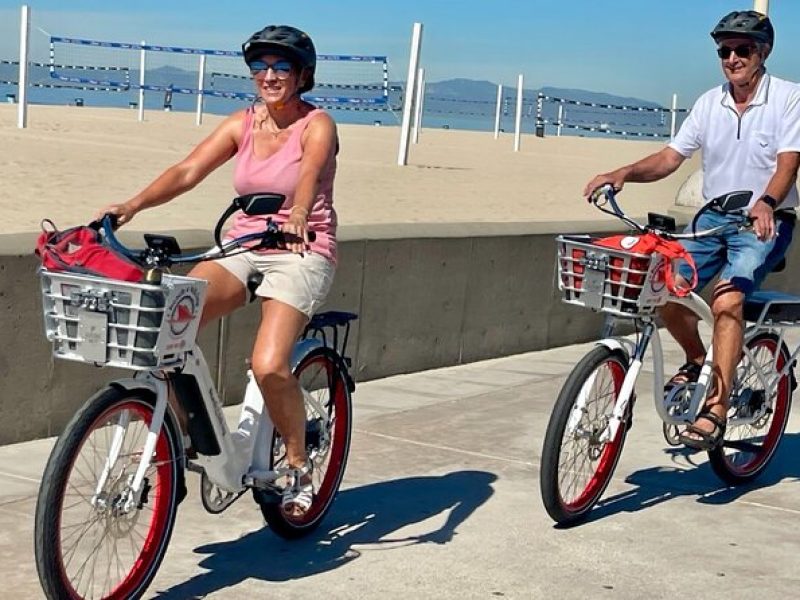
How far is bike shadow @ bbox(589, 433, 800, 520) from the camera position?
6465 millimetres

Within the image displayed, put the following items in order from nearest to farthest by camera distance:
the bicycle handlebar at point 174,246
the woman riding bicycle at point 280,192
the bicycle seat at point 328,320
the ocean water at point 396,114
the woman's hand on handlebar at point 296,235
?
the bicycle handlebar at point 174,246 < the woman's hand on handlebar at point 296,235 < the woman riding bicycle at point 280,192 < the bicycle seat at point 328,320 < the ocean water at point 396,114

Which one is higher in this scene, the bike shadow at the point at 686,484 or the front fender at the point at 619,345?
the front fender at the point at 619,345

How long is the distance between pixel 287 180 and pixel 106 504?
128 centimetres

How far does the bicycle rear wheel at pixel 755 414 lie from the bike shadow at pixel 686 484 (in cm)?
8

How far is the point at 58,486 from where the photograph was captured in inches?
170

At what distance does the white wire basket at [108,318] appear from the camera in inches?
167

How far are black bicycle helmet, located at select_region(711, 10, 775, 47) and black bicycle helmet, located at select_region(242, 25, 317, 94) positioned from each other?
74.3 inches

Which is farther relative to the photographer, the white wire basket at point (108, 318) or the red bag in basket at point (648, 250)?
the red bag in basket at point (648, 250)

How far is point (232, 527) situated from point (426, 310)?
3660 millimetres

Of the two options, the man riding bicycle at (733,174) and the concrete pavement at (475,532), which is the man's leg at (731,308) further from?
the concrete pavement at (475,532)

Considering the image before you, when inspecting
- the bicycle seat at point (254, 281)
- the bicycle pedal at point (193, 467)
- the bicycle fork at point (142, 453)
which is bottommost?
the bicycle pedal at point (193, 467)

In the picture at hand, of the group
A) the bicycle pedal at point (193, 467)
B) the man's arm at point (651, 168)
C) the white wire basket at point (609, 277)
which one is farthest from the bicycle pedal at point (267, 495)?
the man's arm at point (651, 168)

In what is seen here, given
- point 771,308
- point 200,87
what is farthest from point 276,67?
point 200,87

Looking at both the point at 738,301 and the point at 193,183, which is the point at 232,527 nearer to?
the point at 193,183
